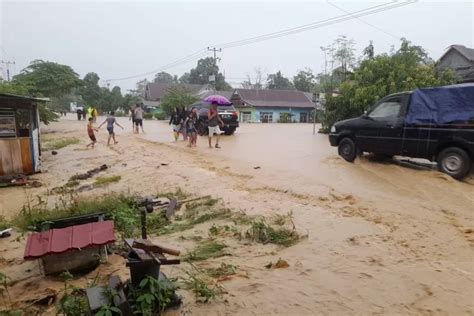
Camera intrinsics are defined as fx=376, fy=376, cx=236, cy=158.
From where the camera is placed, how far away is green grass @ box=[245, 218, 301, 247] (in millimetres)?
4949

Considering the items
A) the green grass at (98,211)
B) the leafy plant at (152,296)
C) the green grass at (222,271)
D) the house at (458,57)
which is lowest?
the green grass at (98,211)

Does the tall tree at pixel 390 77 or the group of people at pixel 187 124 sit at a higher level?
the tall tree at pixel 390 77

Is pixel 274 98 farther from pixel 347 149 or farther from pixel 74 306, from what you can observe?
pixel 74 306

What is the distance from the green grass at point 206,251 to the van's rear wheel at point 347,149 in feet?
Result: 21.2

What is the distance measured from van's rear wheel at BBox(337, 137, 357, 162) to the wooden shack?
9088 millimetres

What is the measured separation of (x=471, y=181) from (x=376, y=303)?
5.95 metres

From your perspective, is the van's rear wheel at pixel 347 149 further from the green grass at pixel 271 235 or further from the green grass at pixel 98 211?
the green grass at pixel 98 211

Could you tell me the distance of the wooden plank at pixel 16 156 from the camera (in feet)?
35.6

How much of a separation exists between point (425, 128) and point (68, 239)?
25.8 feet

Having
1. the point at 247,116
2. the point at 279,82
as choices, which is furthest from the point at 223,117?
the point at 279,82

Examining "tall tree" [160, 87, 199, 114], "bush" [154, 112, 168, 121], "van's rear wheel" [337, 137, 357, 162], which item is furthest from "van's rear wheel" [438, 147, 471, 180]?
"bush" [154, 112, 168, 121]

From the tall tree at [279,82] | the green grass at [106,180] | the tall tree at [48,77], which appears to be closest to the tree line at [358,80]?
the tall tree at [48,77]

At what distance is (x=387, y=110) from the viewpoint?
9586 mm

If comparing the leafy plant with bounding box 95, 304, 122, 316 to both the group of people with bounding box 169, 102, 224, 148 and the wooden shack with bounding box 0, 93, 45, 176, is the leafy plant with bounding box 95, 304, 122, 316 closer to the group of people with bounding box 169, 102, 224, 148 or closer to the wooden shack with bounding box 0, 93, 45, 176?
the wooden shack with bounding box 0, 93, 45, 176
